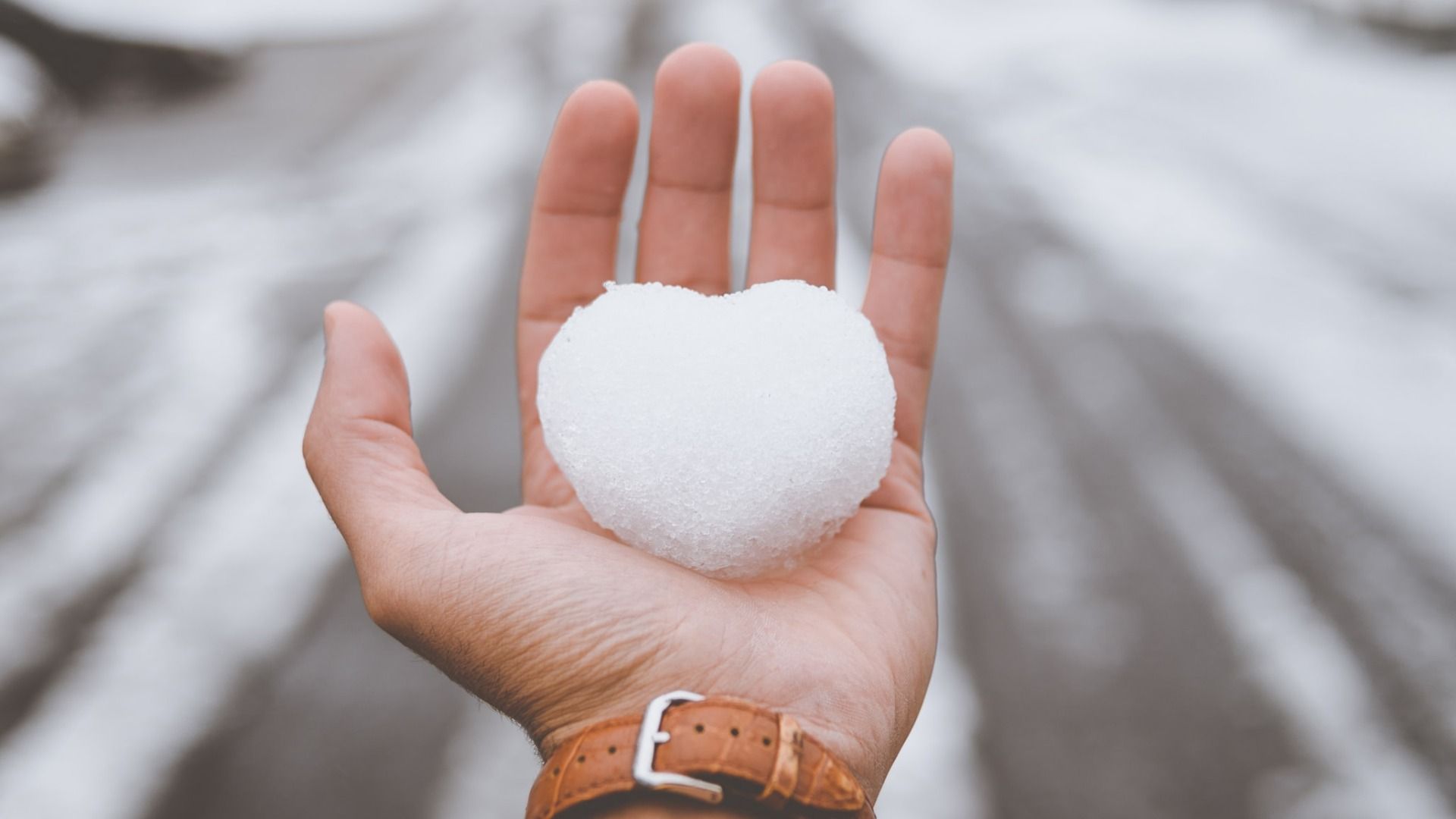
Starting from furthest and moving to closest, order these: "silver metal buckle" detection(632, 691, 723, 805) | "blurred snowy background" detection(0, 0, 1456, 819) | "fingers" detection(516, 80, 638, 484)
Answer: "blurred snowy background" detection(0, 0, 1456, 819)
"fingers" detection(516, 80, 638, 484)
"silver metal buckle" detection(632, 691, 723, 805)

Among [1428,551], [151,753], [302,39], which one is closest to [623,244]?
[151,753]

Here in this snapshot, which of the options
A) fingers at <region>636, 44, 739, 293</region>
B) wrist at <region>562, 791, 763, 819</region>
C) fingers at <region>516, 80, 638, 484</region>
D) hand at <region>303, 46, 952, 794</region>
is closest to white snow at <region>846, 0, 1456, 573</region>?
hand at <region>303, 46, 952, 794</region>

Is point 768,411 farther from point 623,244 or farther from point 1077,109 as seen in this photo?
point 1077,109

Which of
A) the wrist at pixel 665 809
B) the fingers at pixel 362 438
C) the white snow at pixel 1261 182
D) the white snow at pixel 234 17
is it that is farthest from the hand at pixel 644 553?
the white snow at pixel 234 17

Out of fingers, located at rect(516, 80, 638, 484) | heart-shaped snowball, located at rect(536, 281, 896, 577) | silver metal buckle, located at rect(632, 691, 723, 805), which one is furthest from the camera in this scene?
fingers, located at rect(516, 80, 638, 484)

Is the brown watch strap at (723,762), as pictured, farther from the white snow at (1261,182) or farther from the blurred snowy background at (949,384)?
the white snow at (1261,182)

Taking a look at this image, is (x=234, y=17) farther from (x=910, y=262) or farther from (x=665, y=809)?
(x=665, y=809)

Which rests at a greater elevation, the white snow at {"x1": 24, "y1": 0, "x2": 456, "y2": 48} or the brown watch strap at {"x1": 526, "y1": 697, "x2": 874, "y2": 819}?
the white snow at {"x1": 24, "y1": 0, "x2": 456, "y2": 48}

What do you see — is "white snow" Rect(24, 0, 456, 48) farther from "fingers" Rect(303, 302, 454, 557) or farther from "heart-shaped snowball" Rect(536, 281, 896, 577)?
"heart-shaped snowball" Rect(536, 281, 896, 577)
